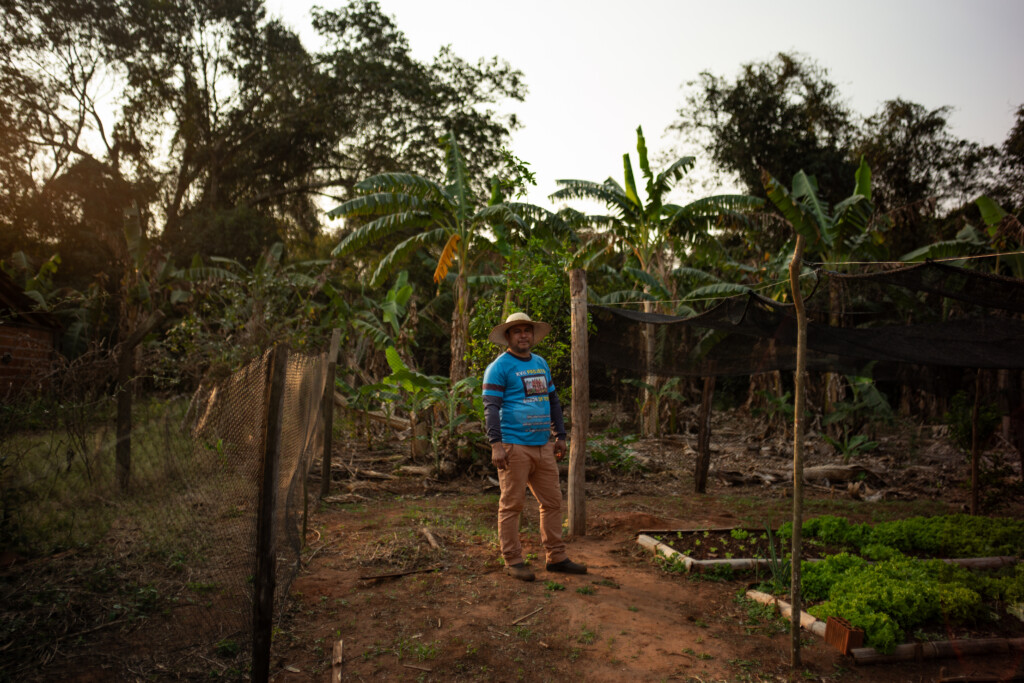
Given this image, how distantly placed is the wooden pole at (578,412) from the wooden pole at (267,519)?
11.7 ft

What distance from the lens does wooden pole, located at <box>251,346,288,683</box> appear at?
292cm

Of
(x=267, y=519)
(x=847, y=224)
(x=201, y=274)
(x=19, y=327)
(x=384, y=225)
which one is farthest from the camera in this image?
(x=201, y=274)

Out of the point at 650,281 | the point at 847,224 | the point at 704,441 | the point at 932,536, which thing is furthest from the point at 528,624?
the point at 650,281

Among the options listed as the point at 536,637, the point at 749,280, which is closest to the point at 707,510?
the point at 536,637

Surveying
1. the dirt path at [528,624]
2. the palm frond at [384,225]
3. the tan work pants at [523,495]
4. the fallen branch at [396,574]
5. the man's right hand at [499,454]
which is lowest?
the dirt path at [528,624]

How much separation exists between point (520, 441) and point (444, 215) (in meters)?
7.47

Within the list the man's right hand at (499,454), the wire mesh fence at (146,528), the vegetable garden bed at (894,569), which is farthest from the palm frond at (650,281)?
the wire mesh fence at (146,528)

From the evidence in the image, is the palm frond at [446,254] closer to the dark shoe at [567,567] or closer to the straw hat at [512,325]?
the straw hat at [512,325]

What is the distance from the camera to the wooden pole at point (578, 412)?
620 centimetres

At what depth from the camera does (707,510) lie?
787cm

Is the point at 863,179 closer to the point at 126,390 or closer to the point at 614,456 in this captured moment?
the point at 614,456

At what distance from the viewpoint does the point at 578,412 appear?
20.4 ft

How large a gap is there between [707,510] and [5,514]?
660 cm

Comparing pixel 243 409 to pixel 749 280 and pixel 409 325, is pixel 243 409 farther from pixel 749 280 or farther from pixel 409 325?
pixel 749 280
